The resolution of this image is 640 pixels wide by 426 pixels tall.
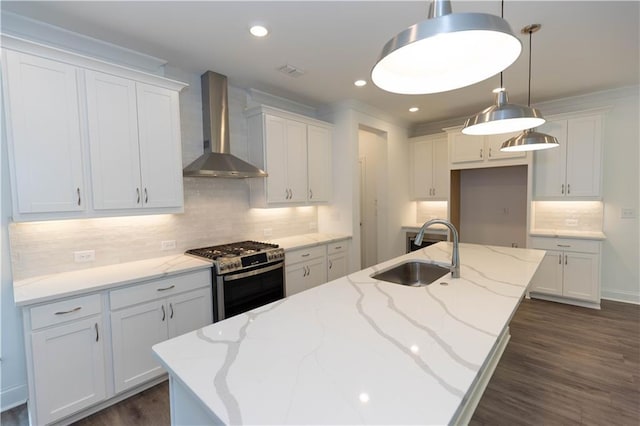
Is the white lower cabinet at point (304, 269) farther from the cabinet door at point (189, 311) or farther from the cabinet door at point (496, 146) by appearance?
the cabinet door at point (496, 146)

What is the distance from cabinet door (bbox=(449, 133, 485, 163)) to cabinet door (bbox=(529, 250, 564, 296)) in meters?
1.59

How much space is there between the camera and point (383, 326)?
129cm

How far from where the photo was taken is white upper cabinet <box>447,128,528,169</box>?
416 centimetres

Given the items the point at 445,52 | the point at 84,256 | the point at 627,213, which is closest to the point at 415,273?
the point at 445,52

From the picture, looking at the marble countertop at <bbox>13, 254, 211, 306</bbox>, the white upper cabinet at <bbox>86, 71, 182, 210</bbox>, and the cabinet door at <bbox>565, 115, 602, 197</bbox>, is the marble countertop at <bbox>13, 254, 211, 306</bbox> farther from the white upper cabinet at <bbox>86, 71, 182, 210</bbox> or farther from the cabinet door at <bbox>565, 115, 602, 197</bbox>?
the cabinet door at <bbox>565, 115, 602, 197</bbox>

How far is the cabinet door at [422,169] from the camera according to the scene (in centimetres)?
510

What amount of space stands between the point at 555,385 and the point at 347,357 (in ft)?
7.44

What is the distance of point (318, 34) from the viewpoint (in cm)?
238

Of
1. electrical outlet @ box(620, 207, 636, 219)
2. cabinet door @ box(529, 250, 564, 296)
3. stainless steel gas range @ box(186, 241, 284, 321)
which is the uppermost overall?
electrical outlet @ box(620, 207, 636, 219)

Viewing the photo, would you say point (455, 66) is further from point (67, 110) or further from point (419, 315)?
point (67, 110)

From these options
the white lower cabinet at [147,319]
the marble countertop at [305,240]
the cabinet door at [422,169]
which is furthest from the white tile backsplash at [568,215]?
the white lower cabinet at [147,319]

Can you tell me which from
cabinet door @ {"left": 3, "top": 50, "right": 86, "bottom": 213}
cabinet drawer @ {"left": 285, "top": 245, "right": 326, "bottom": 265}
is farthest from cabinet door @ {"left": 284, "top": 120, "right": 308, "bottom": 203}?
cabinet door @ {"left": 3, "top": 50, "right": 86, "bottom": 213}

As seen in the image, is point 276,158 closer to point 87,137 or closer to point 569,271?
point 87,137

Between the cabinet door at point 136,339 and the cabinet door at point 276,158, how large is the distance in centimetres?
163
